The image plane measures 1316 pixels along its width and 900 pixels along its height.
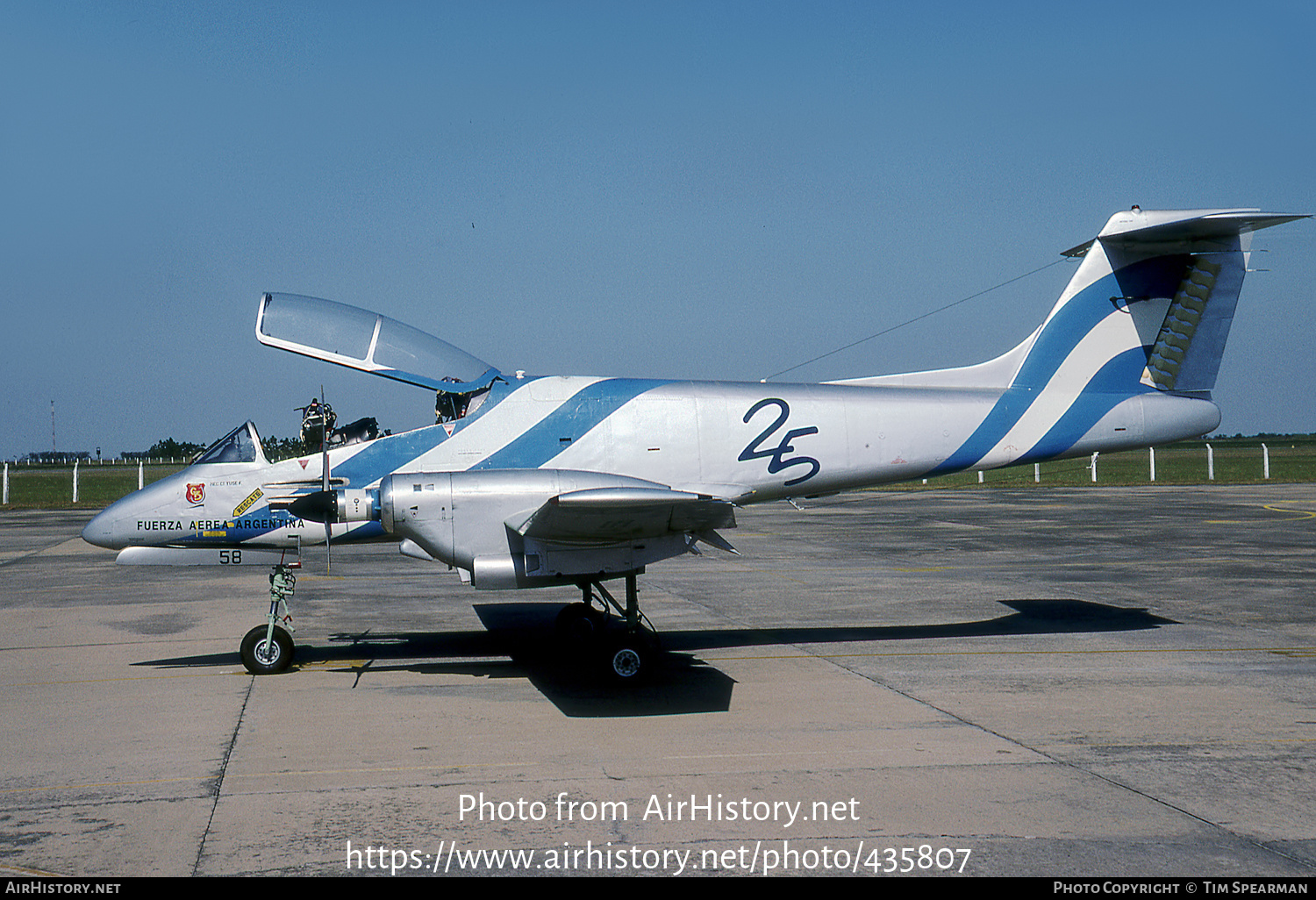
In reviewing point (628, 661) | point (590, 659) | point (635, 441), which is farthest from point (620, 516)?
point (590, 659)

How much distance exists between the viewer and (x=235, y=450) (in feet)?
35.1

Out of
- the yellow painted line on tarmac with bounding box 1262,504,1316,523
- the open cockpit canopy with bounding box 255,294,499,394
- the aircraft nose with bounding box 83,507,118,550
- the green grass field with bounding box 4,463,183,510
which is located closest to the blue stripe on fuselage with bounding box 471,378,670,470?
the open cockpit canopy with bounding box 255,294,499,394

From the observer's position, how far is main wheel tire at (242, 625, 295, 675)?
10180 millimetres

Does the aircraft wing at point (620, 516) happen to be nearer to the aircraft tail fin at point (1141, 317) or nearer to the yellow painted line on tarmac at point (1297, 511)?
the aircraft tail fin at point (1141, 317)

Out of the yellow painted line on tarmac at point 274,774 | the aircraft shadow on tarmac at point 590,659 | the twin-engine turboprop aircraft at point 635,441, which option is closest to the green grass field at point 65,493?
the aircraft shadow on tarmac at point 590,659

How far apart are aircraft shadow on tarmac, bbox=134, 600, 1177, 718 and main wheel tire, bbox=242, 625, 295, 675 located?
23 cm

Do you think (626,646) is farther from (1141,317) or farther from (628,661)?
(1141,317)

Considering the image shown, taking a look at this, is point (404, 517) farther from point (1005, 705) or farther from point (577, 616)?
point (1005, 705)

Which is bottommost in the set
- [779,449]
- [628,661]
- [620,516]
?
[628,661]

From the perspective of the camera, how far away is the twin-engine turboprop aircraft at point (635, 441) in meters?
9.55

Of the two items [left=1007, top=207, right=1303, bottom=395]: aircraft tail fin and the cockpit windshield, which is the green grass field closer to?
the cockpit windshield

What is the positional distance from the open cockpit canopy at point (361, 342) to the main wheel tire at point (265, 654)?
299 cm

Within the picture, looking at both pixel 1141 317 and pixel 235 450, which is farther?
pixel 1141 317

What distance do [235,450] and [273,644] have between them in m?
2.16
